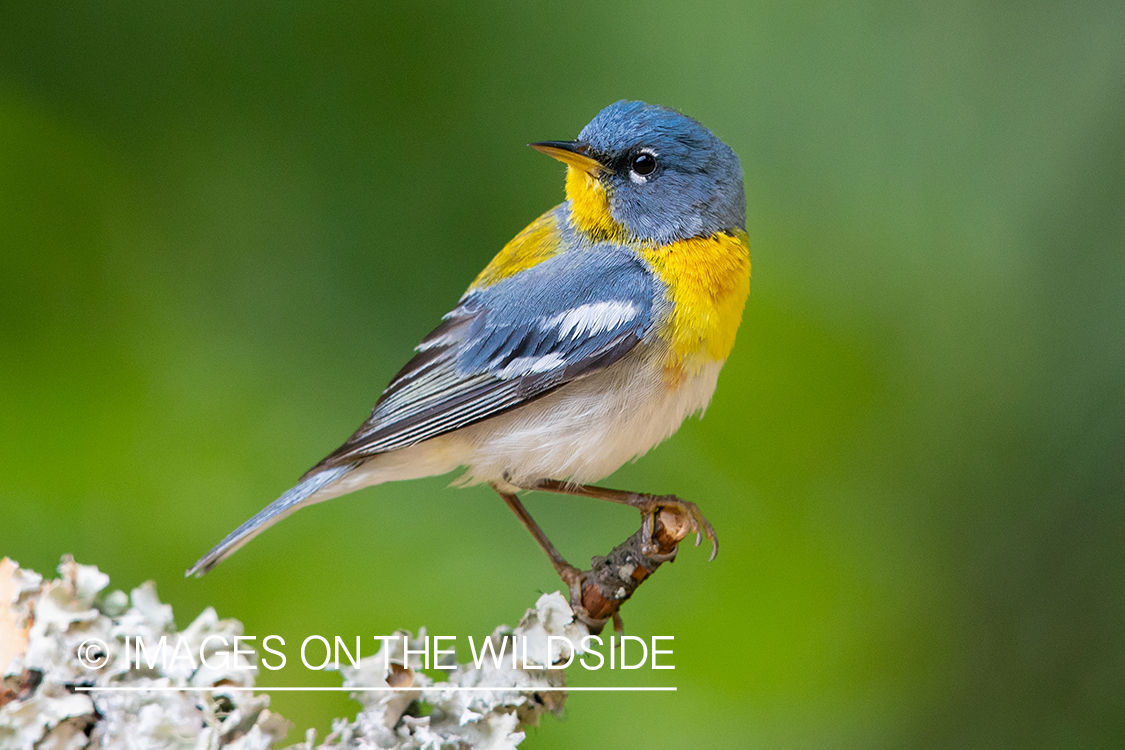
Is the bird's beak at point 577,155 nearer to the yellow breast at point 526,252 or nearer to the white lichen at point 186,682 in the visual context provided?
the yellow breast at point 526,252

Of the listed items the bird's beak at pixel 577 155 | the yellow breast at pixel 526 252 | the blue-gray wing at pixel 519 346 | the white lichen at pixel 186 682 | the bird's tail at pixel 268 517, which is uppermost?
the bird's beak at pixel 577 155

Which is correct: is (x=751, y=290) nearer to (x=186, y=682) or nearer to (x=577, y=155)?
(x=577, y=155)

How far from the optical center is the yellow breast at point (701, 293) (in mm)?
2195

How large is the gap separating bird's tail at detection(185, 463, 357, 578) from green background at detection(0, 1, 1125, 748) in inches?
17.9

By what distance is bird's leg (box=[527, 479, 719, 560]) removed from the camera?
205cm

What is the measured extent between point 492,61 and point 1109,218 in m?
1.75

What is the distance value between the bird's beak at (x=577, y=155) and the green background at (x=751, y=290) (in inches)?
20.6

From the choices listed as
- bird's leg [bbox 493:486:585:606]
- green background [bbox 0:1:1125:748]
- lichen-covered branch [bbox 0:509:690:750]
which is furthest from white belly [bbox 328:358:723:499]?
green background [bbox 0:1:1125:748]

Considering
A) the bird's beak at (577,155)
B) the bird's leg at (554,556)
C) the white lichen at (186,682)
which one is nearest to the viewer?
the white lichen at (186,682)

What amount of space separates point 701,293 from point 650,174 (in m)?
0.31

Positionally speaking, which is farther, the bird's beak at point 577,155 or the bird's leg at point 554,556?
the bird's beak at point 577,155

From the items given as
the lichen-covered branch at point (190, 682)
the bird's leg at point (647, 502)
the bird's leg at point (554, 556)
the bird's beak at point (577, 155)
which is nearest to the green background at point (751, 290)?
the bird's leg at point (554, 556)

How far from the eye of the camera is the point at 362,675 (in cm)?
182

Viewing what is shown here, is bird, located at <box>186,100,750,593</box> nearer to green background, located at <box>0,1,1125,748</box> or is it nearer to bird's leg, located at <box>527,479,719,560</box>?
bird's leg, located at <box>527,479,719,560</box>
